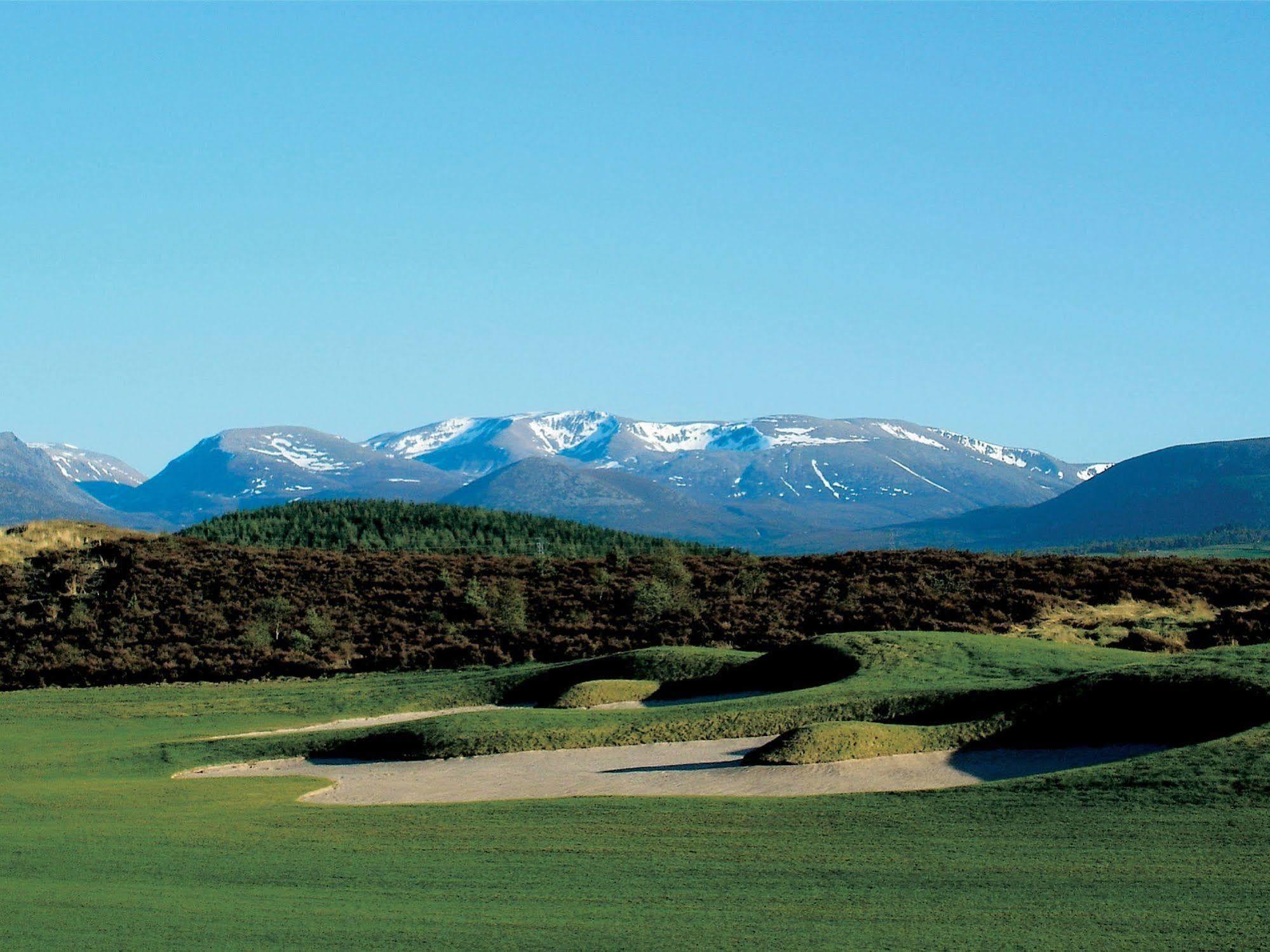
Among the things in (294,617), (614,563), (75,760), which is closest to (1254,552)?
(614,563)

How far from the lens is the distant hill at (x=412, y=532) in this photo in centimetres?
7675

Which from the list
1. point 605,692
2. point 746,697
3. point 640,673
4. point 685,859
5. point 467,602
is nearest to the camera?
point 685,859

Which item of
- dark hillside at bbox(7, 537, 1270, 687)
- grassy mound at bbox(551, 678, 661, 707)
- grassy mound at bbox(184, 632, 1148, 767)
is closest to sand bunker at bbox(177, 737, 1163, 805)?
grassy mound at bbox(184, 632, 1148, 767)

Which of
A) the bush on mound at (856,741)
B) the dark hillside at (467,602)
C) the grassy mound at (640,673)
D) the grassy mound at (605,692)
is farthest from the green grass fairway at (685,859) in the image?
the dark hillside at (467,602)

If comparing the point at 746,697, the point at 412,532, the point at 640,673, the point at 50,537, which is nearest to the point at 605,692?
the point at 640,673

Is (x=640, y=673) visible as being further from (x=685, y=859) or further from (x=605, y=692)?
(x=685, y=859)

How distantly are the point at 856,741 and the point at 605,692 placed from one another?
38.0ft

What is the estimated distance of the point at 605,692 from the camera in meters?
33.3

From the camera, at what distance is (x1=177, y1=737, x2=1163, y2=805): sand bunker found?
2120cm

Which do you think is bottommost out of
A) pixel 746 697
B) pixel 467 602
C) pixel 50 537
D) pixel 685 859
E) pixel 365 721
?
pixel 365 721

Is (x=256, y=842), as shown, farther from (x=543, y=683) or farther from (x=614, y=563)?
(x=614, y=563)

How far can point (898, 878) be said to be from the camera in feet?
44.3

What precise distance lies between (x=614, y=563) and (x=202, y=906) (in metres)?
49.0

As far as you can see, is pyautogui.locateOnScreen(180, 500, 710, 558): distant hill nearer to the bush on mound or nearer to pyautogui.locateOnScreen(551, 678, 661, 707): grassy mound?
pyautogui.locateOnScreen(551, 678, 661, 707): grassy mound
